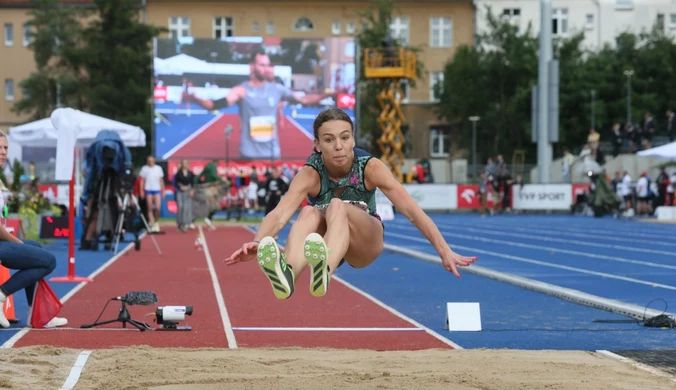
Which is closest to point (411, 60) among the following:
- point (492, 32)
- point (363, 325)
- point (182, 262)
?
point (492, 32)

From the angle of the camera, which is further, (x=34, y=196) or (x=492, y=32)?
(x=492, y=32)

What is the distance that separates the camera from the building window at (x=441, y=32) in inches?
2628

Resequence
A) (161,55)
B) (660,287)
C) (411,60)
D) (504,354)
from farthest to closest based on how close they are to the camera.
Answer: (411,60), (161,55), (660,287), (504,354)

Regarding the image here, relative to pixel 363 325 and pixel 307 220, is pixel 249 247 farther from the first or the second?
pixel 363 325

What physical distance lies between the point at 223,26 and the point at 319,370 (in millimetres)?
59442

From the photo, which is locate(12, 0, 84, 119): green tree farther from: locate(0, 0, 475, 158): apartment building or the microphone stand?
the microphone stand

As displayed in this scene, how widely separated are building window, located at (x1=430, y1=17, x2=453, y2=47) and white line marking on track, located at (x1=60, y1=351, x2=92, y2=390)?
195 ft

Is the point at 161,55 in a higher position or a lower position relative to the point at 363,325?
higher

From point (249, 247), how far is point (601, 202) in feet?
103

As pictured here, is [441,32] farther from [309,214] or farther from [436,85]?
[309,214]

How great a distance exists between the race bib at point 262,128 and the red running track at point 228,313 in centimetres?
2213

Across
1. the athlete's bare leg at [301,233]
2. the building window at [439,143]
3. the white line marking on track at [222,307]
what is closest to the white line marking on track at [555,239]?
the white line marking on track at [222,307]

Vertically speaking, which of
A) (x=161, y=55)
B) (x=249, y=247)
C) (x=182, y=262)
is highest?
(x=161, y=55)

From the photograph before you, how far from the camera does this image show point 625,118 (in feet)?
199
